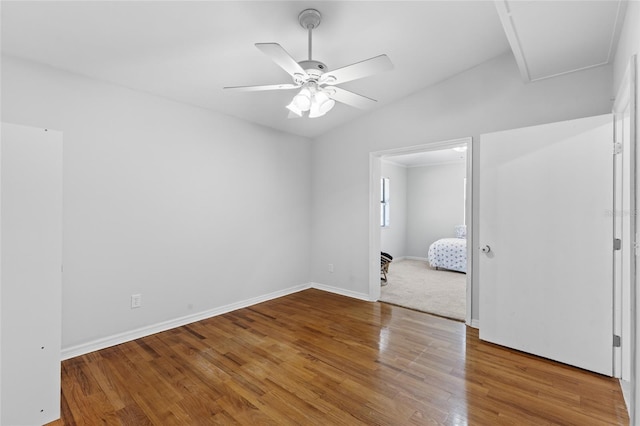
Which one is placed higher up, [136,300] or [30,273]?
[30,273]

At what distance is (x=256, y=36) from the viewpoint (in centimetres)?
237

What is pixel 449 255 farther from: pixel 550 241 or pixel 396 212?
pixel 550 241

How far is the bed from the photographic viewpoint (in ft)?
19.2

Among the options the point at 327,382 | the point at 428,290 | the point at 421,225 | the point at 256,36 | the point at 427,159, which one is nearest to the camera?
the point at 327,382

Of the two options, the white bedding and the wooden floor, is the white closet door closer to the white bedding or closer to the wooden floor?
the wooden floor

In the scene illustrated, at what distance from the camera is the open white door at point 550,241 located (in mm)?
2283

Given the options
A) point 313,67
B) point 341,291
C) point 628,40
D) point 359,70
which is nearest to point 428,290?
point 341,291

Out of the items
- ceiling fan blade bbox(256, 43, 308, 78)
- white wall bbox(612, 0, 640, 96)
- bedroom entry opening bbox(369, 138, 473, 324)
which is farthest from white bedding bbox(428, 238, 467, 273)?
ceiling fan blade bbox(256, 43, 308, 78)

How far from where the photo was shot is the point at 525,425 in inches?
67.9

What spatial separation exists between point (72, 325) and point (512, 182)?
4.06m

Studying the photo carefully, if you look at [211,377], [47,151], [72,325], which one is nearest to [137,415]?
[211,377]

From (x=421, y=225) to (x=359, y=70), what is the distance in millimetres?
6384

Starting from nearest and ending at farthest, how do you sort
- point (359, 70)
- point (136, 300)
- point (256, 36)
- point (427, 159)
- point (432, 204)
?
point (359, 70) → point (256, 36) → point (136, 300) → point (427, 159) → point (432, 204)

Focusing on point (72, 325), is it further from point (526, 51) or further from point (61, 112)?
point (526, 51)
